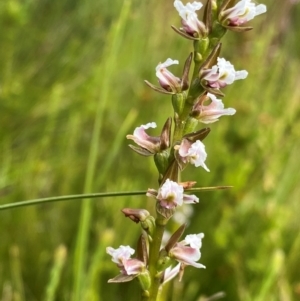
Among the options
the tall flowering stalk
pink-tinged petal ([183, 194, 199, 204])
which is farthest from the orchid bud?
pink-tinged petal ([183, 194, 199, 204])

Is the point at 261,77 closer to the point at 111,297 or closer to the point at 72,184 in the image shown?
the point at 72,184

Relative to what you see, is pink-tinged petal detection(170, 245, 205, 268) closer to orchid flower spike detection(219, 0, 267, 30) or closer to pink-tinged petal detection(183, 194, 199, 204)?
pink-tinged petal detection(183, 194, 199, 204)

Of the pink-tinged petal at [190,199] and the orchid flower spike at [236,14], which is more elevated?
the orchid flower spike at [236,14]

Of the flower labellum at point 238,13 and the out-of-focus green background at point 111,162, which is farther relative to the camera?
the out-of-focus green background at point 111,162

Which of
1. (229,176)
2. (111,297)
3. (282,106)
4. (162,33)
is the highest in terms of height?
(162,33)

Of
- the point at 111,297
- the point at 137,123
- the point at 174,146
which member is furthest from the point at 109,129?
A: the point at 174,146

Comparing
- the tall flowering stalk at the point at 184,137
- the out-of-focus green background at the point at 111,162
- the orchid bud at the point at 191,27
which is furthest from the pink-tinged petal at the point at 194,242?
the out-of-focus green background at the point at 111,162

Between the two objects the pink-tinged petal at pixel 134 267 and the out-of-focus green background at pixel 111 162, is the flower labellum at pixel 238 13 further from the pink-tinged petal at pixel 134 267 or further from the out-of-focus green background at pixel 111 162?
the out-of-focus green background at pixel 111 162
